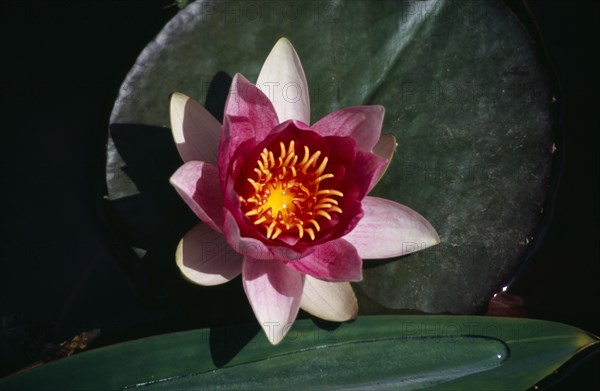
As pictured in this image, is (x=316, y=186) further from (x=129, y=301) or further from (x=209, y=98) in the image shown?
(x=129, y=301)

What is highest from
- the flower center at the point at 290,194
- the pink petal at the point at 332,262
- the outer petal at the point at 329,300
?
the flower center at the point at 290,194

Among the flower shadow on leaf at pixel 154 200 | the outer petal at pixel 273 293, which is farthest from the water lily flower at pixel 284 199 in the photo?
the flower shadow on leaf at pixel 154 200

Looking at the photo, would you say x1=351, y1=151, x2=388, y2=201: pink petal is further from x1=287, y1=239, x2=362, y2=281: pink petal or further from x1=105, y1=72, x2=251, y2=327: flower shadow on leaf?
x1=105, y1=72, x2=251, y2=327: flower shadow on leaf

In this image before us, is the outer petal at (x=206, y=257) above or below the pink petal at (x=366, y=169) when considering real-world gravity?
below

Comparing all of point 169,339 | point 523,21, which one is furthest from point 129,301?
point 523,21

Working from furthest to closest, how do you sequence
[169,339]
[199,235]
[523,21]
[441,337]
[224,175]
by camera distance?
[523,21] → [441,337] → [169,339] → [199,235] → [224,175]

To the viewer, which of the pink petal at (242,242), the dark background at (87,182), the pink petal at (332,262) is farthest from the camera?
the dark background at (87,182)

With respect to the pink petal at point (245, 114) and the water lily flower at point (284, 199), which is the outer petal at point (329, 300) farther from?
the pink petal at point (245, 114)

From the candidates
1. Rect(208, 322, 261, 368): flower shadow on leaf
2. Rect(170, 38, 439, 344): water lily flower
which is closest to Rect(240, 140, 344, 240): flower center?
Rect(170, 38, 439, 344): water lily flower
